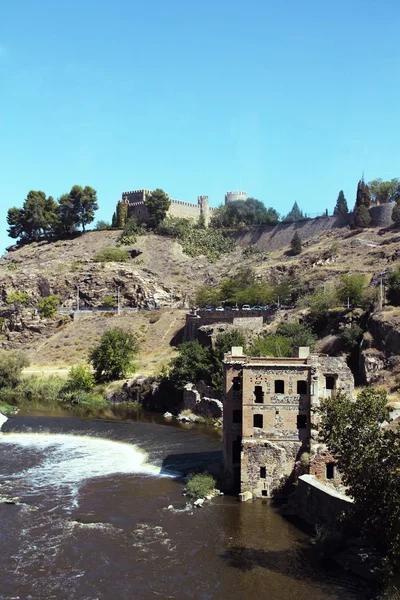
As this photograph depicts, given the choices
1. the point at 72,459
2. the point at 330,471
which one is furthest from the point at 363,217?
the point at 330,471

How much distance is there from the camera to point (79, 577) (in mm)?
27547

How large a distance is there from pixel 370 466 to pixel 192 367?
42903 millimetres

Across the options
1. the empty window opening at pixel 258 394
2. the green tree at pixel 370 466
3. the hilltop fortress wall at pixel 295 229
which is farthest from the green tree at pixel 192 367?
the hilltop fortress wall at pixel 295 229

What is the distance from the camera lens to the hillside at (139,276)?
92.1 m

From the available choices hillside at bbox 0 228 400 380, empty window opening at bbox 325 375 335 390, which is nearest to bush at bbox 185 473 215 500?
empty window opening at bbox 325 375 335 390

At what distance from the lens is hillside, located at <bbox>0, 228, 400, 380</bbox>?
92.1m

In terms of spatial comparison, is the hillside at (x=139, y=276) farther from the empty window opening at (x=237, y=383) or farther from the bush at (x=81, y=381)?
the empty window opening at (x=237, y=383)

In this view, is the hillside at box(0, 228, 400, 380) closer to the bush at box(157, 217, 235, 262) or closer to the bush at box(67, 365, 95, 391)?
the bush at box(157, 217, 235, 262)

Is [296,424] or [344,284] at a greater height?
[344,284]

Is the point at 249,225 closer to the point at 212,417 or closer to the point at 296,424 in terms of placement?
the point at 212,417

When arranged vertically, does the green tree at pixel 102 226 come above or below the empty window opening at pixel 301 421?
above

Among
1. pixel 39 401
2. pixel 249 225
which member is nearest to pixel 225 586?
pixel 39 401

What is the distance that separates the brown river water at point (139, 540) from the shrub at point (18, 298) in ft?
195

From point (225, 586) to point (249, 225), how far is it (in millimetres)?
110646
